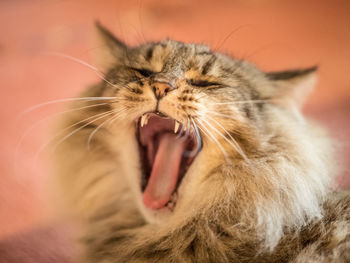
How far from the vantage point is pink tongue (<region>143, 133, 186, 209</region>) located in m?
0.98

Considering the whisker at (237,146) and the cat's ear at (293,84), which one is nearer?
the whisker at (237,146)

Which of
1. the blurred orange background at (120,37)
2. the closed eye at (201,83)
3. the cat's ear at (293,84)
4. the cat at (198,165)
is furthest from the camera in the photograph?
the blurred orange background at (120,37)

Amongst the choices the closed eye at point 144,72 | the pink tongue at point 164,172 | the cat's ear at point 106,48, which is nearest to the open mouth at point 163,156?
the pink tongue at point 164,172

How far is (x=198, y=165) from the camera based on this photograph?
938mm

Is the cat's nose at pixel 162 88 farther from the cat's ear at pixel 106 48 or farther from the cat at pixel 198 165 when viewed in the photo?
the cat's ear at pixel 106 48

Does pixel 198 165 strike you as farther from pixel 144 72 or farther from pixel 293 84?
pixel 293 84

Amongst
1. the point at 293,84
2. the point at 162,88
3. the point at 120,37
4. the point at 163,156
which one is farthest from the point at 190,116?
the point at 120,37

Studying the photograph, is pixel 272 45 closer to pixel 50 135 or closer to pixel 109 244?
pixel 50 135

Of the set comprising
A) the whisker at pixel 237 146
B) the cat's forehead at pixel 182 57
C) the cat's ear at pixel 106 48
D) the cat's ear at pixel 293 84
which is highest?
the cat's ear at pixel 106 48

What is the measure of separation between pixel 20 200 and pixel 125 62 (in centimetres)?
68

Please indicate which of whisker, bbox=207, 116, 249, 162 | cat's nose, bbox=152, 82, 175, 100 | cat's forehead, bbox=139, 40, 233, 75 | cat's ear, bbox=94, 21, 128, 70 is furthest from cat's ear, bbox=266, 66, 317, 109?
cat's ear, bbox=94, 21, 128, 70

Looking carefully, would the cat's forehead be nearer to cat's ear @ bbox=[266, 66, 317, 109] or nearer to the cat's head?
the cat's head

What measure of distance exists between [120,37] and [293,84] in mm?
732

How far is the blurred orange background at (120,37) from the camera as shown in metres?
1.31
